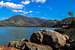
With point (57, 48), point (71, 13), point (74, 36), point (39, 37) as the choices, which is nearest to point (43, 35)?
point (39, 37)

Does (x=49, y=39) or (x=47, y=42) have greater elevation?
(x=49, y=39)

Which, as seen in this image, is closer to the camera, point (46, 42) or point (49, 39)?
point (49, 39)

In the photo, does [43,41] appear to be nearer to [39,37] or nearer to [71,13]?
[39,37]

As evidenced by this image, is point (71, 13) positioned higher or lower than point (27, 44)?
higher

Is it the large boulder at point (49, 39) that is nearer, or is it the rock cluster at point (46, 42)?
the rock cluster at point (46, 42)

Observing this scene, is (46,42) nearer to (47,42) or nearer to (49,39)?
(47,42)

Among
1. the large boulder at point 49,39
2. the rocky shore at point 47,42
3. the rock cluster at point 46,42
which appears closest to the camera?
the rocky shore at point 47,42

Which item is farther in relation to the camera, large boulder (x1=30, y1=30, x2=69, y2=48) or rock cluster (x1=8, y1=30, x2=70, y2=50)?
large boulder (x1=30, y1=30, x2=69, y2=48)

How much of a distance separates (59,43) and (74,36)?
3.93 m

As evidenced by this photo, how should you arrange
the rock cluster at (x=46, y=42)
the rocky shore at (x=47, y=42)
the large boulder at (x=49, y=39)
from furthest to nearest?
the large boulder at (x=49, y=39) < the rock cluster at (x=46, y=42) < the rocky shore at (x=47, y=42)

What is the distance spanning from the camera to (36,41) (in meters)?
19.8

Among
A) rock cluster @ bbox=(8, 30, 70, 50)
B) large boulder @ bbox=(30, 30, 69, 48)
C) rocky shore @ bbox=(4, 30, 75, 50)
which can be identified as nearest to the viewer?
rocky shore @ bbox=(4, 30, 75, 50)

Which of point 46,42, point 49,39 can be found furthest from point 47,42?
point 49,39

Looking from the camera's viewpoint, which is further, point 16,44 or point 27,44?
point 16,44
